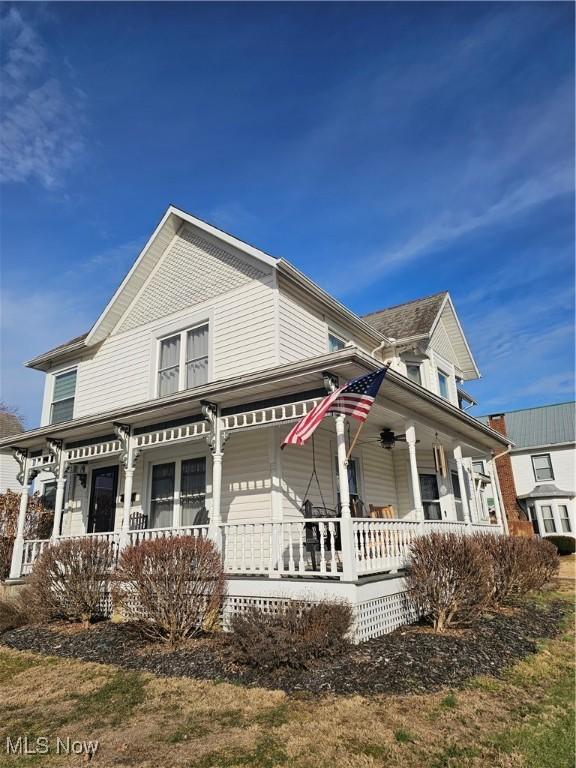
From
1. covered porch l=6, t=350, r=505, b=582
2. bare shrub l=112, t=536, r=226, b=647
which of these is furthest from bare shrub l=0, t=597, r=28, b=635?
bare shrub l=112, t=536, r=226, b=647

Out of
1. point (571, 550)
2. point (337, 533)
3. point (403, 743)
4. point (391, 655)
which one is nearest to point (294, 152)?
point (337, 533)

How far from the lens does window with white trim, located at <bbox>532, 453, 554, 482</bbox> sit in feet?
94.7

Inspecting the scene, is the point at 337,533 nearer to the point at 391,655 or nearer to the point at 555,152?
the point at 391,655

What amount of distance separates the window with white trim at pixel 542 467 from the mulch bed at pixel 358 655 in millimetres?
22778

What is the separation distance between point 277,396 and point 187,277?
588cm

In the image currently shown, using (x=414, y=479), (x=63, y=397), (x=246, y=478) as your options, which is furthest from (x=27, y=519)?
(x=414, y=479)

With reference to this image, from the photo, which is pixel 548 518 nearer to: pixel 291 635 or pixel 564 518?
pixel 564 518

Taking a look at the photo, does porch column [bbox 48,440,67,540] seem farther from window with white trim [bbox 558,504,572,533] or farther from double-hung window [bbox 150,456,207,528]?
window with white trim [bbox 558,504,572,533]

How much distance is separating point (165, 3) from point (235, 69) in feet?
6.19

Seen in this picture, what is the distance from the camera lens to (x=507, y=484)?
2856 centimetres

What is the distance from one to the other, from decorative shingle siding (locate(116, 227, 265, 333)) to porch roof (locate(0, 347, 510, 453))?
3.60 metres

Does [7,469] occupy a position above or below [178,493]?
above

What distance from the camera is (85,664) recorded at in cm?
671

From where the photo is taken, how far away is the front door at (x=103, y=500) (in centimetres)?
1337
